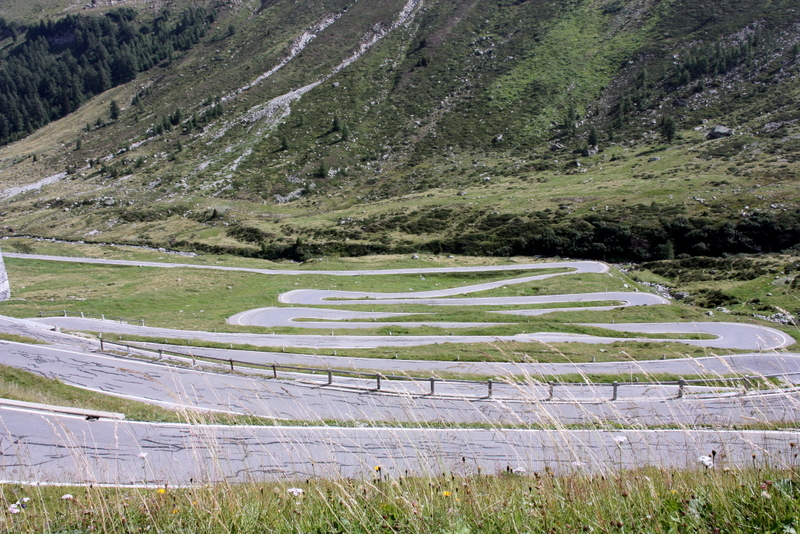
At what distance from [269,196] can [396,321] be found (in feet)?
221

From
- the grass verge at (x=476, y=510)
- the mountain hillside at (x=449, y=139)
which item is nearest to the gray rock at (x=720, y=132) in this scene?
the mountain hillside at (x=449, y=139)

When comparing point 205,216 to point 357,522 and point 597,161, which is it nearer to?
point 597,161

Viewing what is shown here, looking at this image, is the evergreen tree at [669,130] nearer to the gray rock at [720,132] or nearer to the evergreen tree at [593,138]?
the gray rock at [720,132]

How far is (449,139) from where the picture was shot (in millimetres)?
107312

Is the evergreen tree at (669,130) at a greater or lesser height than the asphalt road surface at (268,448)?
greater

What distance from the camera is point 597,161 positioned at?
87.2 meters

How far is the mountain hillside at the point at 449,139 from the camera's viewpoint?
216 ft

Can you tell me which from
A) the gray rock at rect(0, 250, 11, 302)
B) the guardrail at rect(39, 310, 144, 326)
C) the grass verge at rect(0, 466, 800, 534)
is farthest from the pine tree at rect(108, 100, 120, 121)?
the grass verge at rect(0, 466, 800, 534)

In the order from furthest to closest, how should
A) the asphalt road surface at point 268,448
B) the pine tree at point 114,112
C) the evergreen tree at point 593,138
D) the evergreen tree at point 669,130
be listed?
1. the pine tree at point 114,112
2. the evergreen tree at point 593,138
3. the evergreen tree at point 669,130
4. the asphalt road surface at point 268,448

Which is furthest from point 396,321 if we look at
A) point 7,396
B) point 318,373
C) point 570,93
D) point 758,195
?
point 570,93

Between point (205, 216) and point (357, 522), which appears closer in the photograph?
point (357, 522)

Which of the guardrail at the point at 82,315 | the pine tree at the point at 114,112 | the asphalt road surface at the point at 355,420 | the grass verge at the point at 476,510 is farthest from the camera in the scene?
the pine tree at the point at 114,112

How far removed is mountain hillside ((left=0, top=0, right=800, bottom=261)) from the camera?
65.7 m

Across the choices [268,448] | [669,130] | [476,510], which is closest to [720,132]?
[669,130]
